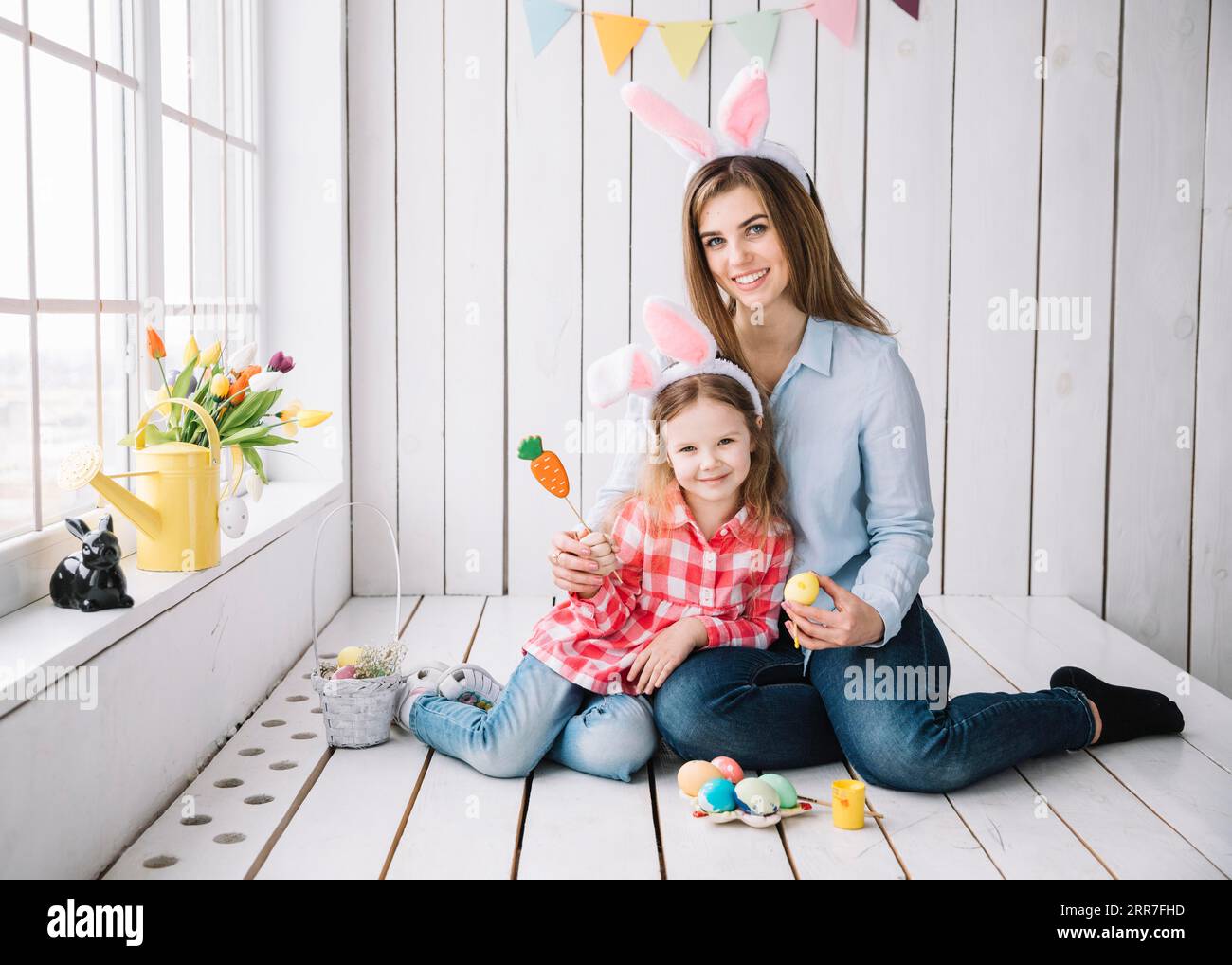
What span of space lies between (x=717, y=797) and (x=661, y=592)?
372 mm

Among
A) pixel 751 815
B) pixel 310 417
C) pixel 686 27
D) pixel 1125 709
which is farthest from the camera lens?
pixel 686 27

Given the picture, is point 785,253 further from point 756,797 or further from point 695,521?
point 756,797

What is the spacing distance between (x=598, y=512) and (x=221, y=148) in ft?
3.97

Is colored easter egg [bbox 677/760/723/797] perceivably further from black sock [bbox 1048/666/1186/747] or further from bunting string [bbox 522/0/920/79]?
bunting string [bbox 522/0/920/79]

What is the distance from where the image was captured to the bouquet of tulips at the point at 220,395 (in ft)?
6.31

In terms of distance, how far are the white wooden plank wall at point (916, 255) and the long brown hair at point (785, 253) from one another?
1030 mm

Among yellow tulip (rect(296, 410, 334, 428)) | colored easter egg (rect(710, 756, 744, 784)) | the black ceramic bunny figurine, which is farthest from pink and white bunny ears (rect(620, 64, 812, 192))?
the black ceramic bunny figurine

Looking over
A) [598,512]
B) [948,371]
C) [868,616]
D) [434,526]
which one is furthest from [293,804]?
[948,371]

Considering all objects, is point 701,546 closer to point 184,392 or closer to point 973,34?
point 184,392

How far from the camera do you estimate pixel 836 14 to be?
295 centimetres

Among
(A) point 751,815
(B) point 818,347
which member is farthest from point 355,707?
(B) point 818,347

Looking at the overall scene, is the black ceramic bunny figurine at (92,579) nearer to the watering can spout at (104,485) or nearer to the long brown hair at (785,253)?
the watering can spout at (104,485)

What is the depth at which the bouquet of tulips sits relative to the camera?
192cm

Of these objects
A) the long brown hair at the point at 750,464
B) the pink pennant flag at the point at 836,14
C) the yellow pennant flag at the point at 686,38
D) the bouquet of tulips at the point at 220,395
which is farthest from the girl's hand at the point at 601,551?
the pink pennant flag at the point at 836,14
